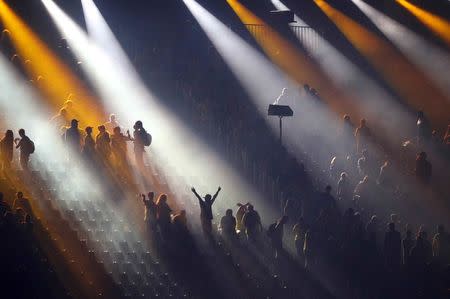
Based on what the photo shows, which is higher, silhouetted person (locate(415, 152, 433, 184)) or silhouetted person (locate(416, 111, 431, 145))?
silhouetted person (locate(416, 111, 431, 145))

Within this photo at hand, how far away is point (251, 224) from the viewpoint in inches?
700

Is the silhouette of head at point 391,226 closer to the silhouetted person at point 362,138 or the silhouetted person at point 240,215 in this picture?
the silhouetted person at point 240,215

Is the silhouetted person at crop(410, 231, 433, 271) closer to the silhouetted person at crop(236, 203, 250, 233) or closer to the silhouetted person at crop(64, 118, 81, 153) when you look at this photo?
the silhouetted person at crop(236, 203, 250, 233)

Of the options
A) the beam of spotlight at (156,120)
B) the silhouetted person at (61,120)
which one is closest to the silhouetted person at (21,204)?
the beam of spotlight at (156,120)

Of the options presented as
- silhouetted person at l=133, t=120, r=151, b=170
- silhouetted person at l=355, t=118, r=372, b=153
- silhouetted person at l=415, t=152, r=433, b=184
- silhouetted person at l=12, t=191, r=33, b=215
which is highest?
silhouetted person at l=133, t=120, r=151, b=170

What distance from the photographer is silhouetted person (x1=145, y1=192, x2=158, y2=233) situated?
1745 centimetres

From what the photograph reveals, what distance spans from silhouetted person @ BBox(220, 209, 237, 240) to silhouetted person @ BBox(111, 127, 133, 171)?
3544mm

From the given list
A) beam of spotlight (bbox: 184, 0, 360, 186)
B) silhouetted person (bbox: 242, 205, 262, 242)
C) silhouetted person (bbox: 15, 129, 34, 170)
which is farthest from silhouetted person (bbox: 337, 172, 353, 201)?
silhouetted person (bbox: 15, 129, 34, 170)

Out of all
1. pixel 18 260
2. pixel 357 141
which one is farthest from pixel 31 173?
pixel 357 141

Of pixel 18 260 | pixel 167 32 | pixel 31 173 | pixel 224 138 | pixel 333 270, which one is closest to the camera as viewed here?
pixel 18 260

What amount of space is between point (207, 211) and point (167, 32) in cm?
1326

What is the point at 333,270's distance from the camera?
17781 mm

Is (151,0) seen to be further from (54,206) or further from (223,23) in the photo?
(54,206)

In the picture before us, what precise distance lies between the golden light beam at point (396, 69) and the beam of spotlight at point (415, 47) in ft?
0.88
